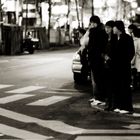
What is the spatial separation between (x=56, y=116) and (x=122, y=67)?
1.70 meters

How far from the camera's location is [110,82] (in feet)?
38.8

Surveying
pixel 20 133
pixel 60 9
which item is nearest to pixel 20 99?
pixel 20 133

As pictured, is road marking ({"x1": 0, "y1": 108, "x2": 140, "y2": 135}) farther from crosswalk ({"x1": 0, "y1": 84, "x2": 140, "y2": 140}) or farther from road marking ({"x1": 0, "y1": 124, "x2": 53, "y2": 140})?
road marking ({"x1": 0, "y1": 124, "x2": 53, "y2": 140})

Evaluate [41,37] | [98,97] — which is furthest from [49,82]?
[41,37]

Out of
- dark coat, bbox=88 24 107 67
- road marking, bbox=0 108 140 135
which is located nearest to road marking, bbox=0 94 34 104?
road marking, bbox=0 108 140 135

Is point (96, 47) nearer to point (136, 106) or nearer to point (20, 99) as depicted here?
point (136, 106)

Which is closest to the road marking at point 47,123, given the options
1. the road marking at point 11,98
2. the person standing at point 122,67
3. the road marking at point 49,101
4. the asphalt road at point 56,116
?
the asphalt road at point 56,116

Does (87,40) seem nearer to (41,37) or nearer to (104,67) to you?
(104,67)

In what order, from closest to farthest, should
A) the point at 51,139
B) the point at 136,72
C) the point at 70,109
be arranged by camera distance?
the point at 51,139 < the point at 70,109 < the point at 136,72

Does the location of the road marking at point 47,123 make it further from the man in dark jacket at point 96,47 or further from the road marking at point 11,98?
the man in dark jacket at point 96,47

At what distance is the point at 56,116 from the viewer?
36.6 feet

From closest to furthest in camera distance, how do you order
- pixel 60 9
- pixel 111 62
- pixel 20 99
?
pixel 111 62 < pixel 20 99 < pixel 60 9

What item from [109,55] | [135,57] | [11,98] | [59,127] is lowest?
[11,98]

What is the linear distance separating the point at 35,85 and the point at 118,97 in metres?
6.71
